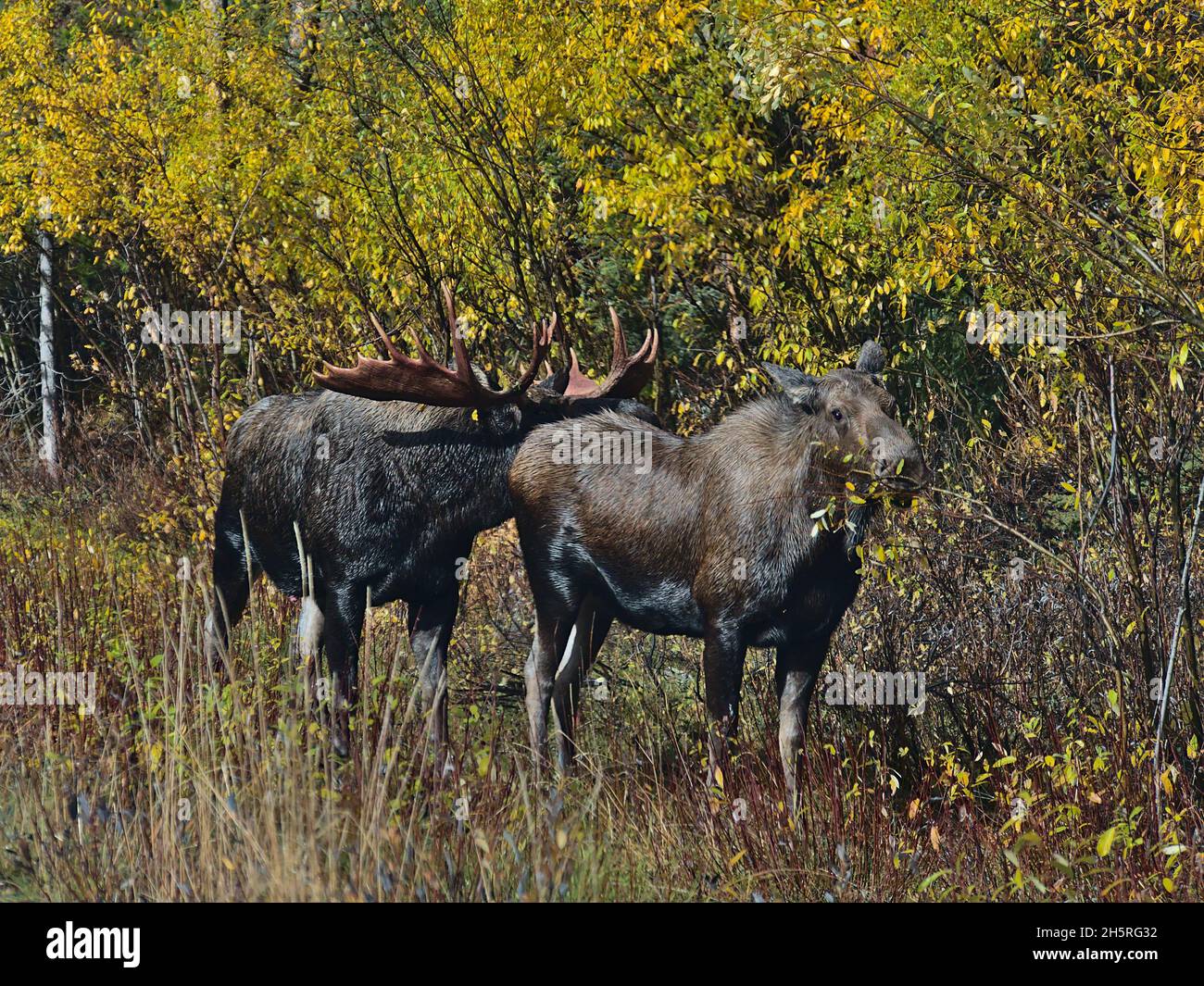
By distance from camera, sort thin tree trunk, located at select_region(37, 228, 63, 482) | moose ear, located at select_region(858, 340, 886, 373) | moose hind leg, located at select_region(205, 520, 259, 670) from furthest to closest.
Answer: thin tree trunk, located at select_region(37, 228, 63, 482), moose hind leg, located at select_region(205, 520, 259, 670), moose ear, located at select_region(858, 340, 886, 373)

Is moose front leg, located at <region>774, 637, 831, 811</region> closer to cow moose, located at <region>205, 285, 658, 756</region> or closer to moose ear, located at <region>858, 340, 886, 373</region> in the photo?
moose ear, located at <region>858, 340, 886, 373</region>

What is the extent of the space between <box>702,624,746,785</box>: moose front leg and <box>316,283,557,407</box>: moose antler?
1190mm

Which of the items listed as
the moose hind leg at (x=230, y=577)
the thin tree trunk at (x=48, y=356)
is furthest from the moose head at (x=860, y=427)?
the thin tree trunk at (x=48, y=356)

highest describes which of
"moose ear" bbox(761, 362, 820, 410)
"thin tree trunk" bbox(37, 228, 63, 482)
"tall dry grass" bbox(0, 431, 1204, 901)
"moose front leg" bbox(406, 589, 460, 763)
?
"thin tree trunk" bbox(37, 228, 63, 482)

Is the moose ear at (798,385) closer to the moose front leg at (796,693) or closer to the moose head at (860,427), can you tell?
the moose head at (860,427)

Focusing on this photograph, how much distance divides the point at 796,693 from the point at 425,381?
1739 millimetres

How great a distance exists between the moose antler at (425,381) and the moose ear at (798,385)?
0.93 metres

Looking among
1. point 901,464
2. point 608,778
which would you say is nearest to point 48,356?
point 608,778

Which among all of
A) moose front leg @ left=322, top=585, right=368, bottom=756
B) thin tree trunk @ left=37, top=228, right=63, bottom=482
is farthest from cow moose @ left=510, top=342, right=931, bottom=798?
thin tree trunk @ left=37, top=228, right=63, bottom=482

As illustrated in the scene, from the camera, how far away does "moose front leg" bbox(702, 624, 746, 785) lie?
5.23 metres

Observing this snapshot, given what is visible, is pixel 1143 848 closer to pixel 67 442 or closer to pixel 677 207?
pixel 677 207

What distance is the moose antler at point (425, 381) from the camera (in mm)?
5719
